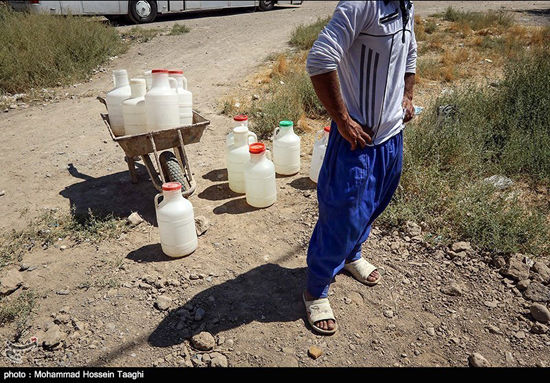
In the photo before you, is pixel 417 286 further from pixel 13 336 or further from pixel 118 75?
pixel 118 75

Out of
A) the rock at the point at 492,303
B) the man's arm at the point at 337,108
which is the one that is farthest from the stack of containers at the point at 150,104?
the rock at the point at 492,303

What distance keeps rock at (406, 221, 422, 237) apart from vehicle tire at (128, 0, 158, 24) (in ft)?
35.1

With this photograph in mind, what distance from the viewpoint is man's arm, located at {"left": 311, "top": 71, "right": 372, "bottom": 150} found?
1.81 m

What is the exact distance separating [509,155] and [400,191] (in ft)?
4.29

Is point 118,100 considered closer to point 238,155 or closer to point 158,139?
point 158,139

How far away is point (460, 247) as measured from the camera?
2996mm

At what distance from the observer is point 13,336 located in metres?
2.36

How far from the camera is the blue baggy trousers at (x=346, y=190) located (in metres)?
2.03

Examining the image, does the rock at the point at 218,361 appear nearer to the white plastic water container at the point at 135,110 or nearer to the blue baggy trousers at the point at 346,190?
the blue baggy trousers at the point at 346,190

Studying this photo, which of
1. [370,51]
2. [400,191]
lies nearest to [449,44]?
[400,191]

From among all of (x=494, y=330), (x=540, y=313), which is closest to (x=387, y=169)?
(x=494, y=330)

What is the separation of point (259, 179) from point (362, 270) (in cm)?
122

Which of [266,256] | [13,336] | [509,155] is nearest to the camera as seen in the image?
[13,336]

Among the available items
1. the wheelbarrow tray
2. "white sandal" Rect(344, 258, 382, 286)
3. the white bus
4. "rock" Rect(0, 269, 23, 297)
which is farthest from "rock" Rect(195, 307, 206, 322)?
the white bus
